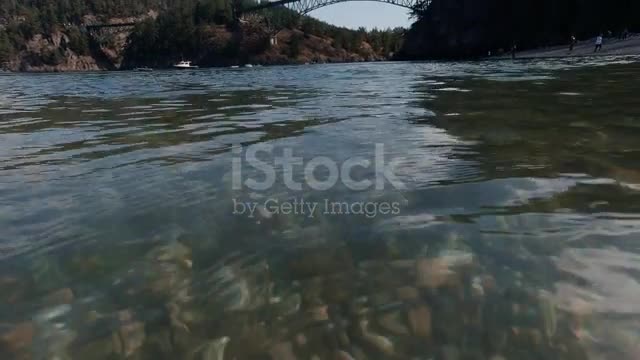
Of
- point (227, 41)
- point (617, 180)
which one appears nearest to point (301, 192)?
point (617, 180)

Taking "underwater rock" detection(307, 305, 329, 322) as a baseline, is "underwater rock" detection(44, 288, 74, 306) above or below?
above

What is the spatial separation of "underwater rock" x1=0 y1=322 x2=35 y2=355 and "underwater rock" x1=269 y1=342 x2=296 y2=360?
5.36ft

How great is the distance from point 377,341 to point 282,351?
61 cm

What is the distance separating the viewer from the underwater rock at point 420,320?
10.6 ft

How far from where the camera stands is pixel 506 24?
92312 millimetres

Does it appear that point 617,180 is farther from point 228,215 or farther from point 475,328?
point 228,215

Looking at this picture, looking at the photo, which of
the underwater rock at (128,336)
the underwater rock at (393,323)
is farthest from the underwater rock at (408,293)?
the underwater rock at (128,336)

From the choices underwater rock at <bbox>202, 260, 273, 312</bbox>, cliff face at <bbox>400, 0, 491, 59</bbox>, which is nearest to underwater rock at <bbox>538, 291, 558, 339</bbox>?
underwater rock at <bbox>202, 260, 273, 312</bbox>

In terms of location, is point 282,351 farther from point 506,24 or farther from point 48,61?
point 48,61

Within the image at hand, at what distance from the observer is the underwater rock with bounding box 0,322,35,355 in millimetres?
3256

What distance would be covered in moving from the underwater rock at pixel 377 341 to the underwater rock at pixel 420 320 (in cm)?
21

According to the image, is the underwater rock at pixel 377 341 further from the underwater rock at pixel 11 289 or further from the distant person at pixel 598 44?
the distant person at pixel 598 44

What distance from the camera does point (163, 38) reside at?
641 ft

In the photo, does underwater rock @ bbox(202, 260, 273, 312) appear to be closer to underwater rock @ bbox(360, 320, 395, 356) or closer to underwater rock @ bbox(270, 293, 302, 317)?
underwater rock @ bbox(270, 293, 302, 317)
